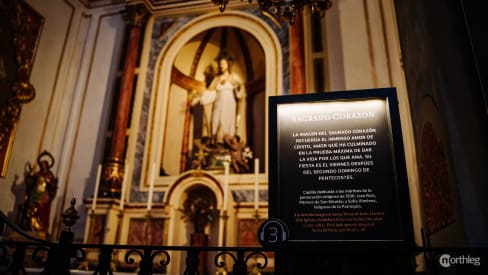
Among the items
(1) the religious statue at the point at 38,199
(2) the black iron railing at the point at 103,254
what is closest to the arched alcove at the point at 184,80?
(1) the religious statue at the point at 38,199

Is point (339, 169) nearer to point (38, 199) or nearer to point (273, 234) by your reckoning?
point (273, 234)

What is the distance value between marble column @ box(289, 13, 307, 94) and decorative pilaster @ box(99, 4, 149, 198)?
103 inches

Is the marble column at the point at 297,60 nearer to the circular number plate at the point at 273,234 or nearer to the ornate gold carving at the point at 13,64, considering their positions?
the circular number plate at the point at 273,234

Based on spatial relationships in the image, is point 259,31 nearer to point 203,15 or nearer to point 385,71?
point 203,15

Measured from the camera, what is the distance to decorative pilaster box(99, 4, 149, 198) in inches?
211

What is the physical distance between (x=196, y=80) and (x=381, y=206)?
5.57 meters

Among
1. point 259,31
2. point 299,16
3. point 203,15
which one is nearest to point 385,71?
point 299,16

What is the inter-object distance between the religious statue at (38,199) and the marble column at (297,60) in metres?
3.62

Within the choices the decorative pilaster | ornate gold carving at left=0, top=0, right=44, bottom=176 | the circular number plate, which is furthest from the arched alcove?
the circular number plate

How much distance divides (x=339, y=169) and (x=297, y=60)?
12.2 ft

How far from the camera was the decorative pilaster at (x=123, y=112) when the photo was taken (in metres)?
5.36

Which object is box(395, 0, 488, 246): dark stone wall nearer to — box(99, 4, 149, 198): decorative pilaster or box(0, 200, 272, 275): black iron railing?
box(0, 200, 272, 275): black iron railing

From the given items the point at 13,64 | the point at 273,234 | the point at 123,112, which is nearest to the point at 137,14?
the point at 123,112

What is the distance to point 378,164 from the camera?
1.89 metres
